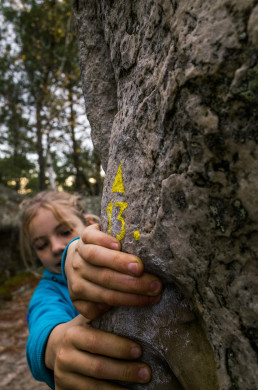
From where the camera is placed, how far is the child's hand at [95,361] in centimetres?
97

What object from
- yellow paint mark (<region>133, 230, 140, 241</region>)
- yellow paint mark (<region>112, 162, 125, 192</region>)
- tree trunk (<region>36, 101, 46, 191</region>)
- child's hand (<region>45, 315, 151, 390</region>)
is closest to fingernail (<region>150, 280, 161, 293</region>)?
yellow paint mark (<region>133, 230, 140, 241</region>)

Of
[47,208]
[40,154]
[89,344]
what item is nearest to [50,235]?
[47,208]

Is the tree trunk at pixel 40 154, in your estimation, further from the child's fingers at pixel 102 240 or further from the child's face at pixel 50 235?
the child's fingers at pixel 102 240

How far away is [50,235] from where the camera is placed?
91.5 inches

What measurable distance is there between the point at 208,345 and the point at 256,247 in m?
0.39

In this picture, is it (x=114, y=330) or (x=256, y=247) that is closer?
(x=256, y=247)

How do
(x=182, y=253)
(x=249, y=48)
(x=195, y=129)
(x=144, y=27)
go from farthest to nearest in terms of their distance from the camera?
1. (x=144, y=27)
2. (x=182, y=253)
3. (x=195, y=129)
4. (x=249, y=48)

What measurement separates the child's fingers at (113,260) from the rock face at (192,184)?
1.9 inches

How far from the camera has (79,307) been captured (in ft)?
3.55

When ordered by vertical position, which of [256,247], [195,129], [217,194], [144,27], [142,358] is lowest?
[142,358]

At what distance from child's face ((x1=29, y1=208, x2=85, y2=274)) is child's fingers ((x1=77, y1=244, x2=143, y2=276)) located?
53.8 inches

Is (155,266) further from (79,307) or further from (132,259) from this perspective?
(79,307)

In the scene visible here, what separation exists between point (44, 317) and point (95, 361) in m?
0.70

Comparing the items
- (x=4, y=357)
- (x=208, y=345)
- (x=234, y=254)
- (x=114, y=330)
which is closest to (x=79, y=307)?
(x=114, y=330)
